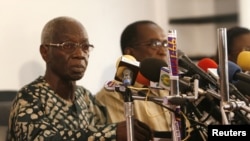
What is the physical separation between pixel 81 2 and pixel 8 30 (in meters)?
0.51

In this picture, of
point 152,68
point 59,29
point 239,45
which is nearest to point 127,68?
point 152,68

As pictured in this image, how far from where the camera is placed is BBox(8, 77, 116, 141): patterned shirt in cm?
162

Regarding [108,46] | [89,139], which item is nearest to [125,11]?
[108,46]

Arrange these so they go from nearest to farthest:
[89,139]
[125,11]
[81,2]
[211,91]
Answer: [211,91] → [89,139] → [81,2] → [125,11]

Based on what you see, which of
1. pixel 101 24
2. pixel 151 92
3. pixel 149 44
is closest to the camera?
pixel 151 92

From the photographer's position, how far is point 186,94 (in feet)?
3.89

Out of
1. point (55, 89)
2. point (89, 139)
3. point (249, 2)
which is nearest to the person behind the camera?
point (89, 139)

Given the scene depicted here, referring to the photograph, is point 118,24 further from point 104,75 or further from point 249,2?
point 249,2

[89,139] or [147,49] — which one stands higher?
[147,49]

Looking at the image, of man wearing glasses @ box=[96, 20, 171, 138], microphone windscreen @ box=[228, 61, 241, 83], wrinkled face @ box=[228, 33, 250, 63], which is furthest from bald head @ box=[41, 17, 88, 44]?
microphone windscreen @ box=[228, 61, 241, 83]

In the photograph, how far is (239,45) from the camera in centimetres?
217

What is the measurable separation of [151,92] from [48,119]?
0.39m

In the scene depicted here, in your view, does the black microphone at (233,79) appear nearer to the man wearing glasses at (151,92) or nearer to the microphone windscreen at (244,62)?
the microphone windscreen at (244,62)

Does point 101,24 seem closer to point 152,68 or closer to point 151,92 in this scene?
point 151,92
